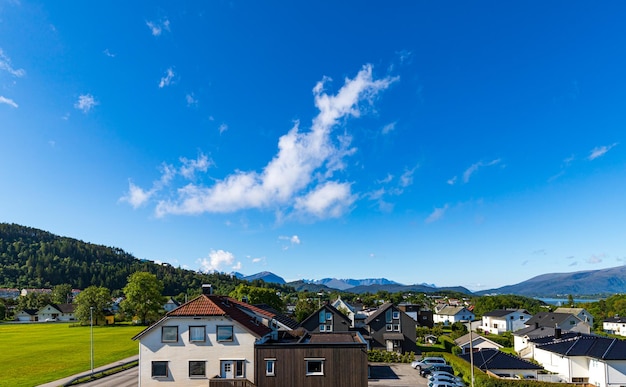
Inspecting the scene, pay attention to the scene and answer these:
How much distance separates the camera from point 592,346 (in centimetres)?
4112

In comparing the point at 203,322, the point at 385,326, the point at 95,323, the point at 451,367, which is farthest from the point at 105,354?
the point at 95,323

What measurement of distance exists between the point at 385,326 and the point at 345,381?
36.2 m

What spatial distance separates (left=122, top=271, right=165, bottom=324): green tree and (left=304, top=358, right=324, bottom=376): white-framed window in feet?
280

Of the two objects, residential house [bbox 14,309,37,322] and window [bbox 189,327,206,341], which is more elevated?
window [bbox 189,327,206,341]

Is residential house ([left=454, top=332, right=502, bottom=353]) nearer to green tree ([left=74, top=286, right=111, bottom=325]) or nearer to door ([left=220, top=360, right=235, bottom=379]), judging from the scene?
door ([left=220, top=360, right=235, bottom=379])

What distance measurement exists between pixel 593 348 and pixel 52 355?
6773 centimetres

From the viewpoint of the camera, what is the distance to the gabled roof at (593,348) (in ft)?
125

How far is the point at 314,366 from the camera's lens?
30.3 metres

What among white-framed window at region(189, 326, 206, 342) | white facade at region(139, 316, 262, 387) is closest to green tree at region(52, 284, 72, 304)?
white facade at region(139, 316, 262, 387)

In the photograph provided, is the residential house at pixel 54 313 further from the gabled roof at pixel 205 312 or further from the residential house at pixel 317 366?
the residential house at pixel 317 366

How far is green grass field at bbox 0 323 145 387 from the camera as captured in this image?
4175 cm

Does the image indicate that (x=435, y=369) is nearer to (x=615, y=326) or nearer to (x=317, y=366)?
(x=317, y=366)

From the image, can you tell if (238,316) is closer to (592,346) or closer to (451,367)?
(451,367)

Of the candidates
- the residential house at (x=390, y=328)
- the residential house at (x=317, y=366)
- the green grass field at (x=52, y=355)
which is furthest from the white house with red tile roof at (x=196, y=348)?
the residential house at (x=390, y=328)
